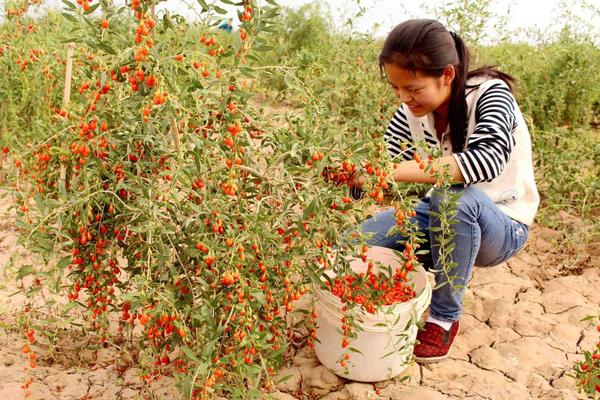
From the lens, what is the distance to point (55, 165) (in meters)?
2.03

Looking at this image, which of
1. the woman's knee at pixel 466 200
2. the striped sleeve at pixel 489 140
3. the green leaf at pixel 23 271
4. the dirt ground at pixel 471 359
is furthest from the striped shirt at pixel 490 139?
the green leaf at pixel 23 271

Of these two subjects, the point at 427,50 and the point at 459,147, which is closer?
the point at 427,50

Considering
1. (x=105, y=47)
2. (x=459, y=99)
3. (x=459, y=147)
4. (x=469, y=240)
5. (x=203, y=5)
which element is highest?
(x=203, y=5)

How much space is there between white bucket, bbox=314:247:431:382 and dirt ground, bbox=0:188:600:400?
7cm

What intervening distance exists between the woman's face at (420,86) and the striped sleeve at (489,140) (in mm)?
175

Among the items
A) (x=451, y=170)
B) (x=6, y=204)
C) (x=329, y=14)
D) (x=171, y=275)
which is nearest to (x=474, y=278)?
(x=451, y=170)

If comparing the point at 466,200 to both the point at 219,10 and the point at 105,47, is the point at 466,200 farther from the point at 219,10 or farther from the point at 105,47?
the point at 105,47

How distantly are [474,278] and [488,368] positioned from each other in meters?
0.78

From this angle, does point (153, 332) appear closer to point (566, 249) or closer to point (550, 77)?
point (566, 249)

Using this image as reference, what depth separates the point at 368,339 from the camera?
7.60 ft

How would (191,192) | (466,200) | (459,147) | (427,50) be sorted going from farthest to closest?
(459,147)
(466,200)
(427,50)
(191,192)

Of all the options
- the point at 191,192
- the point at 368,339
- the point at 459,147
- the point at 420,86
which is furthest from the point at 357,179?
the point at 459,147

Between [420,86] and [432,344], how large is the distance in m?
1.08

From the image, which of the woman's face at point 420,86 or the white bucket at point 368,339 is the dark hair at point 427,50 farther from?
the white bucket at point 368,339
